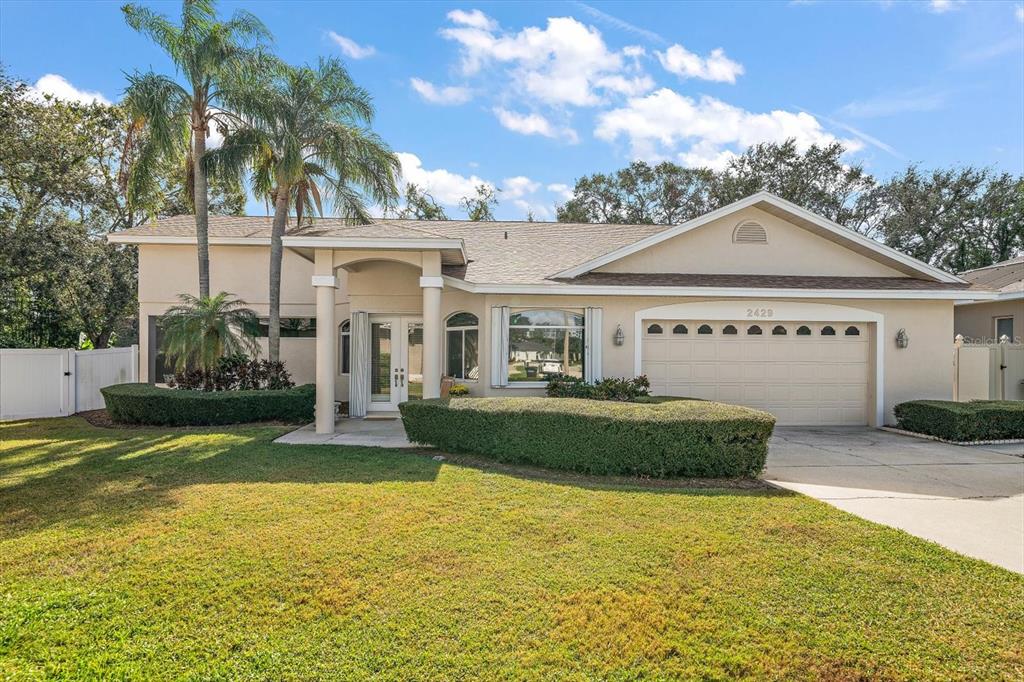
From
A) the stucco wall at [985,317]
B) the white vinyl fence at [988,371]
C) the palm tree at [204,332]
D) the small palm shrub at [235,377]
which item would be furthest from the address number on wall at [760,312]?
the palm tree at [204,332]

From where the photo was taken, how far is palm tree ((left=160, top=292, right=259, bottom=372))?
1164 centimetres

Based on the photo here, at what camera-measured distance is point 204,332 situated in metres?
11.8

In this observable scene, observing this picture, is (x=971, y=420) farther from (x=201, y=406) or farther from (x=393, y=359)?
(x=201, y=406)

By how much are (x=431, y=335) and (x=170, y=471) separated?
15.2ft

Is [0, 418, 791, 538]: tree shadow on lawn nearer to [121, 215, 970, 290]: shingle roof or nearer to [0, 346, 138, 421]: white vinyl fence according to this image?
[0, 346, 138, 421]: white vinyl fence

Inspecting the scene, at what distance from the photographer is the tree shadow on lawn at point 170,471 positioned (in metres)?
5.94

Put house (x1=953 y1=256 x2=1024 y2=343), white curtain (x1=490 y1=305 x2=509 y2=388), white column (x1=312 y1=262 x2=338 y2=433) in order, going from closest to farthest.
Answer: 1. white column (x1=312 y1=262 x2=338 y2=433)
2. white curtain (x1=490 y1=305 x2=509 y2=388)
3. house (x1=953 y1=256 x2=1024 y2=343)

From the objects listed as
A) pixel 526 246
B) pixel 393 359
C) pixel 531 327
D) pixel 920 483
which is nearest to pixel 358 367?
pixel 393 359

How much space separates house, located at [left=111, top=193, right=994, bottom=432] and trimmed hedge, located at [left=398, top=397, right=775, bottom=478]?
3.24 metres

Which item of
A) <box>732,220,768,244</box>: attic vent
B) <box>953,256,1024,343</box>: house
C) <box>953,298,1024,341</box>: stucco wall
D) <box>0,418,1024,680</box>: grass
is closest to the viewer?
<box>0,418,1024,680</box>: grass

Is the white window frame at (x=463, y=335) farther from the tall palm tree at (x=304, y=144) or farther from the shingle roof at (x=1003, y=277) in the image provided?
the shingle roof at (x=1003, y=277)

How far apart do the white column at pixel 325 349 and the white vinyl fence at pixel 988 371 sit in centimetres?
1458

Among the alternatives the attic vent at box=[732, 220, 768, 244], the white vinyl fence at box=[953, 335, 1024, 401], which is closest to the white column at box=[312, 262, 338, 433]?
the attic vent at box=[732, 220, 768, 244]

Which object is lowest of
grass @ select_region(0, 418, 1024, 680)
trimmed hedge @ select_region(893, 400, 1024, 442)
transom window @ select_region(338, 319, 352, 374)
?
grass @ select_region(0, 418, 1024, 680)
